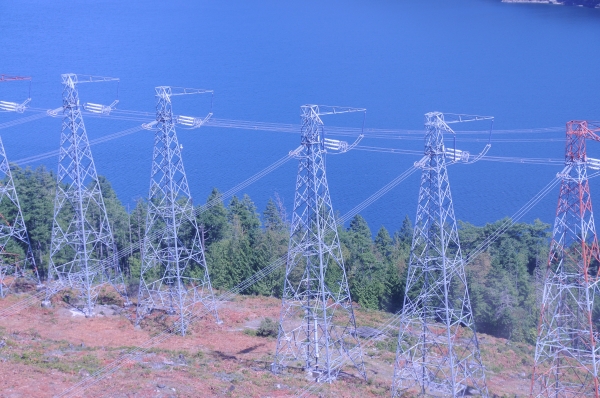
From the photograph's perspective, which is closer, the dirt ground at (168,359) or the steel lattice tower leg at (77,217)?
the dirt ground at (168,359)

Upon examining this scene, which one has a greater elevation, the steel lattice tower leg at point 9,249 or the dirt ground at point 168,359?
the steel lattice tower leg at point 9,249

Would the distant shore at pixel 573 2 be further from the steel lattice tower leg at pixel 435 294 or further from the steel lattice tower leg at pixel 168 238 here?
the steel lattice tower leg at pixel 435 294

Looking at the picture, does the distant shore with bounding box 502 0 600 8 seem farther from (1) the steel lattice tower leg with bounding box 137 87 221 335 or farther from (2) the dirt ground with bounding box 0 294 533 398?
(1) the steel lattice tower leg with bounding box 137 87 221 335

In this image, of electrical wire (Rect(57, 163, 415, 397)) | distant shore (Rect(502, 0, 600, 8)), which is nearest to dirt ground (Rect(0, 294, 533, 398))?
electrical wire (Rect(57, 163, 415, 397))

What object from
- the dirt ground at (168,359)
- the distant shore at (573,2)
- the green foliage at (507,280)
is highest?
the distant shore at (573,2)

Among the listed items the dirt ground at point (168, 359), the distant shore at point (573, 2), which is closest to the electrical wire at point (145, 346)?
the dirt ground at point (168, 359)

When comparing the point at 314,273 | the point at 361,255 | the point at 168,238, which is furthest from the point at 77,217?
the point at 361,255

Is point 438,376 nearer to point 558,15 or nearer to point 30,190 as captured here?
point 30,190

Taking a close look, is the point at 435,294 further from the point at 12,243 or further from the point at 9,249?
the point at 12,243
